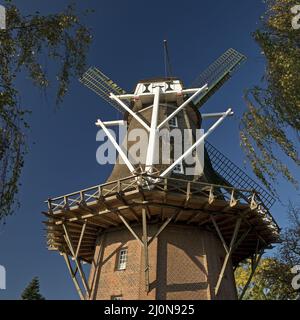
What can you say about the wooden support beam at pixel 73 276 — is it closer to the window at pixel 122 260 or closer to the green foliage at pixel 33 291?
the window at pixel 122 260

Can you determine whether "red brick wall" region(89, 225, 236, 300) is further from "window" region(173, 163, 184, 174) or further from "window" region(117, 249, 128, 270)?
"window" region(173, 163, 184, 174)

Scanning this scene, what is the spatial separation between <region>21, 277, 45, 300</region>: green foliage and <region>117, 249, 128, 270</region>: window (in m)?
27.4

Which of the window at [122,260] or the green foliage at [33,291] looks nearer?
the window at [122,260]

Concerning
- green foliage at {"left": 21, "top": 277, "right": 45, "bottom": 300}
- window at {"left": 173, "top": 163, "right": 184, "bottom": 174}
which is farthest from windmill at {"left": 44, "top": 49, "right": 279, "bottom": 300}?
green foliage at {"left": 21, "top": 277, "right": 45, "bottom": 300}

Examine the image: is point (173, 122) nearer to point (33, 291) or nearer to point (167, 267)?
point (167, 267)

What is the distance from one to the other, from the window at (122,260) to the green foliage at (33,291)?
89.8ft

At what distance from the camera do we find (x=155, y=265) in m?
14.3

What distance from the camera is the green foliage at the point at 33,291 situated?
3881 centimetres

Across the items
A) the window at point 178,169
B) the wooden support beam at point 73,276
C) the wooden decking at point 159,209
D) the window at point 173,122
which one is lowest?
the wooden support beam at point 73,276

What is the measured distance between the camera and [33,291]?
130 feet

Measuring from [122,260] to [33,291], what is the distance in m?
28.9

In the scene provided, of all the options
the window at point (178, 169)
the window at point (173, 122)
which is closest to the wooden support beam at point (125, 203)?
the window at point (178, 169)

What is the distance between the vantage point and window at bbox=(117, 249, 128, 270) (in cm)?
1503
